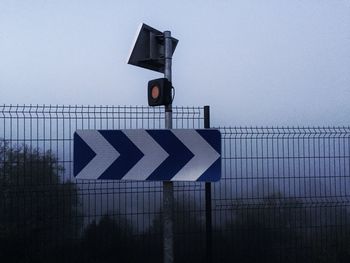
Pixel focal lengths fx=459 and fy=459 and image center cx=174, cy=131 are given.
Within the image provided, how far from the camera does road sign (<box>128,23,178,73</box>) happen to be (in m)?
4.83

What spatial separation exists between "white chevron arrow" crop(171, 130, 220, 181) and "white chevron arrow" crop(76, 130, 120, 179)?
25.3 inches

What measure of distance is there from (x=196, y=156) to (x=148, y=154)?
459 millimetres

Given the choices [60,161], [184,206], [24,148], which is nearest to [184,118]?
[184,206]

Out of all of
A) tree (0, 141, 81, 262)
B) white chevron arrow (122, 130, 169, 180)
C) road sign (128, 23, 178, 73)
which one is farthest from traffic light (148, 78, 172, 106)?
tree (0, 141, 81, 262)

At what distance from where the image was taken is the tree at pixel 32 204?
20.9 ft

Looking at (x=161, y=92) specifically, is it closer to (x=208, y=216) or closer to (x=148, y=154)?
(x=148, y=154)

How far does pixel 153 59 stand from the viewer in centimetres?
486

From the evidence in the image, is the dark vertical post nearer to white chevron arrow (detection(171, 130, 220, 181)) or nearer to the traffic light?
the traffic light

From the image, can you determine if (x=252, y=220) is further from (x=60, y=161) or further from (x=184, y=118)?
(x=60, y=161)

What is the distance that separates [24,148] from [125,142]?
2.48 metres

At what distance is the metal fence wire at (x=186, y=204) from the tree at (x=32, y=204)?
0.04ft

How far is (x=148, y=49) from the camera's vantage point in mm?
4930

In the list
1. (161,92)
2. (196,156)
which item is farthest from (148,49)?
(196,156)

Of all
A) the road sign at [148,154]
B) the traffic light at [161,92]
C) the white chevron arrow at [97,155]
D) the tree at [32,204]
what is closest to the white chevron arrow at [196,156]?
A: the road sign at [148,154]
